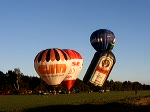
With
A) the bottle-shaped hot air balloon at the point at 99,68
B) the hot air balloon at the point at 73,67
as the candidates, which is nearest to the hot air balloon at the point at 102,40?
the bottle-shaped hot air balloon at the point at 99,68

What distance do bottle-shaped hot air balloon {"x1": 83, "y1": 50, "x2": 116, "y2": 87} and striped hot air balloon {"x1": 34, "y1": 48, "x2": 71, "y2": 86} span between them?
Answer: 7867 mm

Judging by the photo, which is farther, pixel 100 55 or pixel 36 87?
pixel 36 87

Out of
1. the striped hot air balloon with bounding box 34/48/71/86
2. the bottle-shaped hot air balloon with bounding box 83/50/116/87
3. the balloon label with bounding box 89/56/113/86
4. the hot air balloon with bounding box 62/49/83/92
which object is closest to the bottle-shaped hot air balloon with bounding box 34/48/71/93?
the striped hot air balloon with bounding box 34/48/71/86

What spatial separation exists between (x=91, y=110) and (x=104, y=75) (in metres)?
34.3

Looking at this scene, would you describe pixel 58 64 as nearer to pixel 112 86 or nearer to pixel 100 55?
pixel 100 55

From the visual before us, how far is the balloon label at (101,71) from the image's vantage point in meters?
64.2

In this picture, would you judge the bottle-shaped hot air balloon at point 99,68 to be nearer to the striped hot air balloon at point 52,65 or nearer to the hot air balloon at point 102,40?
the hot air balloon at point 102,40

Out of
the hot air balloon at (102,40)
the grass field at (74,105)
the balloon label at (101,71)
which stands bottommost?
the grass field at (74,105)

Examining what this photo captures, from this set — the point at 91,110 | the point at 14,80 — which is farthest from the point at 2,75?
the point at 91,110

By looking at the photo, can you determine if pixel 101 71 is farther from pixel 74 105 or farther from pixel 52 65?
pixel 74 105

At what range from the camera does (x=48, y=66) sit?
55469 millimetres

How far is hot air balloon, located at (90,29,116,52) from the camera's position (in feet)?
209

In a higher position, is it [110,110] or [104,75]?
[104,75]

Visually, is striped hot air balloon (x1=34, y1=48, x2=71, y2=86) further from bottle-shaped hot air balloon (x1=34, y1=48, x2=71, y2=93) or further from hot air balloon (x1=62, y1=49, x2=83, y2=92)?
hot air balloon (x1=62, y1=49, x2=83, y2=92)
